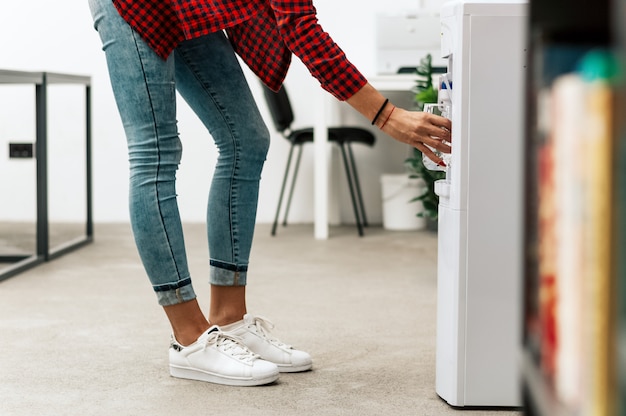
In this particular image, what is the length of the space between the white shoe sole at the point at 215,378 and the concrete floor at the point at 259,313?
0.06 feet

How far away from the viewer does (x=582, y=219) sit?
47 centimetres

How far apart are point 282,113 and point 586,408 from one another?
3.59 metres

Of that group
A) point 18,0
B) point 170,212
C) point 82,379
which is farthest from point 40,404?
point 18,0

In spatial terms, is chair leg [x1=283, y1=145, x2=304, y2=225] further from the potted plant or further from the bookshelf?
the bookshelf

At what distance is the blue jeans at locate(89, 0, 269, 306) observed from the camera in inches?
59.2

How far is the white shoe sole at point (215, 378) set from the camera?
1.59 m

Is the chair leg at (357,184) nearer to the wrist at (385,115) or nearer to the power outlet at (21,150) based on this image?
the power outlet at (21,150)

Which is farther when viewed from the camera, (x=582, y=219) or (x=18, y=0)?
(x=18, y=0)

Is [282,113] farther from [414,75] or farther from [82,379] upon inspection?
[82,379]

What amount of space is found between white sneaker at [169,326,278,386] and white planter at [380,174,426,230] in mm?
2670

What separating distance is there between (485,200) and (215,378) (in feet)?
1.96

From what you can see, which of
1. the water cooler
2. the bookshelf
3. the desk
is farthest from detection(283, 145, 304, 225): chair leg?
the bookshelf

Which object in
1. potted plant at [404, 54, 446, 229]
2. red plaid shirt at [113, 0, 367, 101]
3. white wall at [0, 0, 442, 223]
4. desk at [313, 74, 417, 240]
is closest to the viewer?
red plaid shirt at [113, 0, 367, 101]

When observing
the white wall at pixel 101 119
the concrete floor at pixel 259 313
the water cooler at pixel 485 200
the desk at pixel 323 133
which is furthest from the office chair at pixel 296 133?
the water cooler at pixel 485 200
